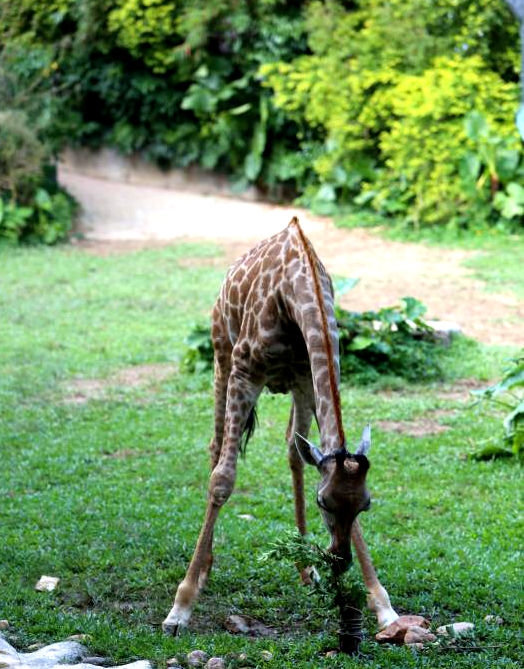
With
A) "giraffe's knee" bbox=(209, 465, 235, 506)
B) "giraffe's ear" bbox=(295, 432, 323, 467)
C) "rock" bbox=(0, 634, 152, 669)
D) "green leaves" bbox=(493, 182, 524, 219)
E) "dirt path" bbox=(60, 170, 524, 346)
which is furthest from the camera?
"green leaves" bbox=(493, 182, 524, 219)

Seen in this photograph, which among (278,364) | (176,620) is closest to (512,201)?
(278,364)

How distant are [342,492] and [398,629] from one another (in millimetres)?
1042

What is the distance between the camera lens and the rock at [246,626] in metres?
5.15

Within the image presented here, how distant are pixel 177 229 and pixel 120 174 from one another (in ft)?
13.0

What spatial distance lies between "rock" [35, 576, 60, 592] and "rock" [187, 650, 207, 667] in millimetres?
1283

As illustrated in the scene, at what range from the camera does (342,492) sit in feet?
14.1

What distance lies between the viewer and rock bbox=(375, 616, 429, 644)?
16.2 ft

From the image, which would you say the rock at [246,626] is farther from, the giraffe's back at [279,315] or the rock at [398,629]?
the giraffe's back at [279,315]

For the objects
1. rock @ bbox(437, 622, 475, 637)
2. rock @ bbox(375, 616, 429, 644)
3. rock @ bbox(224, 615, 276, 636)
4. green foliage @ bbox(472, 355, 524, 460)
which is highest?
green foliage @ bbox(472, 355, 524, 460)

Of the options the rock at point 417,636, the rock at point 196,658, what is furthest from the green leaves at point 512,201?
the rock at point 196,658

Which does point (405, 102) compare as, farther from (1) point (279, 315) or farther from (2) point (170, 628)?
(2) point (170, 628)

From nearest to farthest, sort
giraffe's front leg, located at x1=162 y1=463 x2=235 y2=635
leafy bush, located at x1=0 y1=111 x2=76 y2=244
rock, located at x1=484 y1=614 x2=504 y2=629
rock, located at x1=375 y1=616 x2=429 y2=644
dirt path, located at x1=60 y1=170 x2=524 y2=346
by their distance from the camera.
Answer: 1. rock, located at x1=375 y1=616 x2=429 y2=644
2. rock, located at x1=484 y1=614 x2=504 y2=629
3. giraffe's front leg, located at x1=162 y1=463 x2=235 y2=635
4. dirt path, located at x1=60 y1=170 x2=524 y2=346
5. leafy bush, located at x1=0 y1=111 x2=76 y2=244

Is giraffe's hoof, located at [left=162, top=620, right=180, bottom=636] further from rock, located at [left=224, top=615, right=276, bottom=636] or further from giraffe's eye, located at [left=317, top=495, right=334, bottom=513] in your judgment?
giraffe's eye, located at [left=317, top=495, right=334, bottom=513]

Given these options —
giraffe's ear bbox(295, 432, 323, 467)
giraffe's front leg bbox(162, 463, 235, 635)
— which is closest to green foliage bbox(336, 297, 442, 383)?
giraffe's front leg bbox(162, 463, 235, 635)
